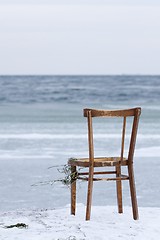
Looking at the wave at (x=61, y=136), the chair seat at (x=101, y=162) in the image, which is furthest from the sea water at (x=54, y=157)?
the chair seat at (x=101, y=162)

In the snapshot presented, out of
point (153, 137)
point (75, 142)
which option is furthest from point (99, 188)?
point (153, 137)

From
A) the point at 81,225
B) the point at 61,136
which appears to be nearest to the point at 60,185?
the point at 81,225

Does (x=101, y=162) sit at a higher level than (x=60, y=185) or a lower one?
lower

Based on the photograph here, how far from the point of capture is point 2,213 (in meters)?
6.27

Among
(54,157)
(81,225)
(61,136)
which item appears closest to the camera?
(81,225)

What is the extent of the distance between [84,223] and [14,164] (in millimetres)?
4458

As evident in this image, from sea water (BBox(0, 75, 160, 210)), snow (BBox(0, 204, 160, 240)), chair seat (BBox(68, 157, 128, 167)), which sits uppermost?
sea water (BBox(0, 75, 160, 210))

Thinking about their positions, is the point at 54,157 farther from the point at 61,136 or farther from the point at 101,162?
the point at 101,162

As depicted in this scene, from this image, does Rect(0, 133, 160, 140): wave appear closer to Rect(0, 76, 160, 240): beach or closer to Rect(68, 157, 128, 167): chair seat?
Rect(0, 76, 160, 240): beach

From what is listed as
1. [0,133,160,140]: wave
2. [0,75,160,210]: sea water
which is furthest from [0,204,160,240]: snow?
[0,133,160,140]: wave

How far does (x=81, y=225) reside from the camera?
17.5ft

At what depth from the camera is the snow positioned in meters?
4.98

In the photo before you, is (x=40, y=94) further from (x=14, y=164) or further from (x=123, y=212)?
(x=123, y=212)

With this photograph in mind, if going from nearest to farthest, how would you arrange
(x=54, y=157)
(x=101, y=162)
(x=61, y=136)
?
1. (x=101, y=162)
2. (x=54, y=157)
3. (x=61, y=136)
